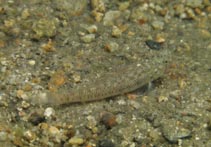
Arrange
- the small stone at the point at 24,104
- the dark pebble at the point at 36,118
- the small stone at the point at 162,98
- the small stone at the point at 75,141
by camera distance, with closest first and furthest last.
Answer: the small stone at the point at 75,141
the dark pebble at the point at 36,118
the small stone at the point at 24,104
the small stone at the point at 162,98

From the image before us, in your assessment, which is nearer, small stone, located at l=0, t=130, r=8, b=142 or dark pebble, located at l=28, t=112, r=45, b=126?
small stone, located at l=0, t=130, r=8, b=142

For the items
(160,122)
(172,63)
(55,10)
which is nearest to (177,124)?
(160,122)

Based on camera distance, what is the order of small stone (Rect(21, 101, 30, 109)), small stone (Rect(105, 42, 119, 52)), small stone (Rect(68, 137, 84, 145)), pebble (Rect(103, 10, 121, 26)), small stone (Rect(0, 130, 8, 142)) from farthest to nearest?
1. pebble (Rect(103, 10, 121, 26))
2. small stone (Rect(105, 42, 119, 52))
3. small stone (Rect(21, 101, 30, 109))
4. small stone (Rect(68, 137, 84, 145))
5. small stone (Rect(0, 130, 8, 142))

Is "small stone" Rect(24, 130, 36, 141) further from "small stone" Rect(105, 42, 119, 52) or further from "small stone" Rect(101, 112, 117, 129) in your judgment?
"small stone" Rect(105, 42, 119, 52)

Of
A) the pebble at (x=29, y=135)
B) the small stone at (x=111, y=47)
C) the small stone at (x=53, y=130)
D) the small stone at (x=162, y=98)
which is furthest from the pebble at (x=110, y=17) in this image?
the pebble at (x=29, y=135)

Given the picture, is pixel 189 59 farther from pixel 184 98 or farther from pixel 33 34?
pixel 33 34

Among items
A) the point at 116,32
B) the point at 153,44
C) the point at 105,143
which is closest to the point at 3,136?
the point at 105,143

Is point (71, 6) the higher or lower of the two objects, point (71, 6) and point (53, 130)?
the higher

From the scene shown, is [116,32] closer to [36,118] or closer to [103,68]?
[103,68]

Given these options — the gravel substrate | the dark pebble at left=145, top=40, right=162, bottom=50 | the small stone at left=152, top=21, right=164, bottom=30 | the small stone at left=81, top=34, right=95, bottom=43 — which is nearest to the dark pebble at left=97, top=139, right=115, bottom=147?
the gravel substrate

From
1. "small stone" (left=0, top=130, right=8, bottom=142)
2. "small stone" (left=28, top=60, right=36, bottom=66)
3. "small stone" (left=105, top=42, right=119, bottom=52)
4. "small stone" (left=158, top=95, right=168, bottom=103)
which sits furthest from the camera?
"small stone" (left=105, top=42, right=119, bottom=52)

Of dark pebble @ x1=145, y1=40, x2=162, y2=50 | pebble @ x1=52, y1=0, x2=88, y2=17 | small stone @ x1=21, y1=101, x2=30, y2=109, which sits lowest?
small stone @ x1=21, y1=101, x2=30, y2=109

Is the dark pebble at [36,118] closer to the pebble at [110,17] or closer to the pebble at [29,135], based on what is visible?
the pebble at [29,135]
